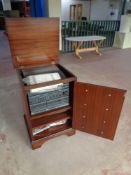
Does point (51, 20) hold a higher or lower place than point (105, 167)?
higher

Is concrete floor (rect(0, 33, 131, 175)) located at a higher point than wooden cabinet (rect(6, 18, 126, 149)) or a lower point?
lower

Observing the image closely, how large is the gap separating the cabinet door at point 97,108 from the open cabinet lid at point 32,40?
1.37 feet

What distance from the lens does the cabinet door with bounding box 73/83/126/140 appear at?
1.22m

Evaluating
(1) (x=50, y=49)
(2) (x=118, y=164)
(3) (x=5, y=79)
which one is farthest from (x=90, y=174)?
(3) (x=5, y=79)

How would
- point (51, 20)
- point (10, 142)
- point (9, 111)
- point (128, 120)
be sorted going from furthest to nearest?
1. point (9, 111)
2. point (128, 120)
3. point (10, 142)
4. point (51, 20)

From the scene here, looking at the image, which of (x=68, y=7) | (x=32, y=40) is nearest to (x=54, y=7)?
(x=32, y=40)

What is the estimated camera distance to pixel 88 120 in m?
1.46

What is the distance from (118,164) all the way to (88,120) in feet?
1.57

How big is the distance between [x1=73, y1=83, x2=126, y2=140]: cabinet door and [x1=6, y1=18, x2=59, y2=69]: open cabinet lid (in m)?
0.42

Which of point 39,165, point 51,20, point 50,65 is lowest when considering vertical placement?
point 39,165

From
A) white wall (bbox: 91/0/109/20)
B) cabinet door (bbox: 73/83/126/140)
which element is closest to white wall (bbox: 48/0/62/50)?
cabinet door (bbox: 73/83/126/140)

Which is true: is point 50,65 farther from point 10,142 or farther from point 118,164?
point 118,164

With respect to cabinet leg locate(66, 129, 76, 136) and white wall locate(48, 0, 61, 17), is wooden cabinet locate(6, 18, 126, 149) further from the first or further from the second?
white wall locate(48, 0, 61, 17)

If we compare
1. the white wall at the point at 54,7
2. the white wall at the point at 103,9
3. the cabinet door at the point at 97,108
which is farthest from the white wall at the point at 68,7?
the cabinet door at the point at 97,108
